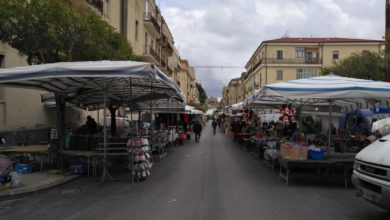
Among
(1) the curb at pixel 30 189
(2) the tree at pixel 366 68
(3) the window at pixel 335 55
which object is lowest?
(1) the curb at pixel 30 189

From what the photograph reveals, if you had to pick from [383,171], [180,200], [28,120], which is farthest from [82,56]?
[383,171]

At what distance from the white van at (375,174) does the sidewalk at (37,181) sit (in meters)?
7.39

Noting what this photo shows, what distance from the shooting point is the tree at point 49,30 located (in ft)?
46.5

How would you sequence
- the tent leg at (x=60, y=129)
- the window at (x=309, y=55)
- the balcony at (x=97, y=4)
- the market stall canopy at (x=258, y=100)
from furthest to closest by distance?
1. the window at (x=309, y=55)
2. the balcony at (x=97, y=4)
3. the market stall canopy at (x=258, y=100)
4. the tent leg at (x=60, y=129)

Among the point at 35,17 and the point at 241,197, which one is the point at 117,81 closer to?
the point at 35,17

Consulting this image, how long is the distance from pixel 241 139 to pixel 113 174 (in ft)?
48.8

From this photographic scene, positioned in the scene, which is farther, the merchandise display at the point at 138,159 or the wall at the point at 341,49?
the wall at the point at 341,49

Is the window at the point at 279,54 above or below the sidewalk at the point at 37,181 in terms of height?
above

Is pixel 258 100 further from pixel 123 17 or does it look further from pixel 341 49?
pixel 341 49

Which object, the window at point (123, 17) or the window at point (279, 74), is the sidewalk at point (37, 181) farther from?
the window at point (279, 74)

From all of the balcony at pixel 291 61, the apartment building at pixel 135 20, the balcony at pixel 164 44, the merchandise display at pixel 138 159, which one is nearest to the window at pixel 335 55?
the balcony at pixel 291 61

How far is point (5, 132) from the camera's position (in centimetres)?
1734

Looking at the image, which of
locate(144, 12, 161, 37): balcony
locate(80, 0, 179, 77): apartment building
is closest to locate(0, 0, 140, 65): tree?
locate(80, 0, 179, 77): apartment building

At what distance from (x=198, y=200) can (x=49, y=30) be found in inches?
356
